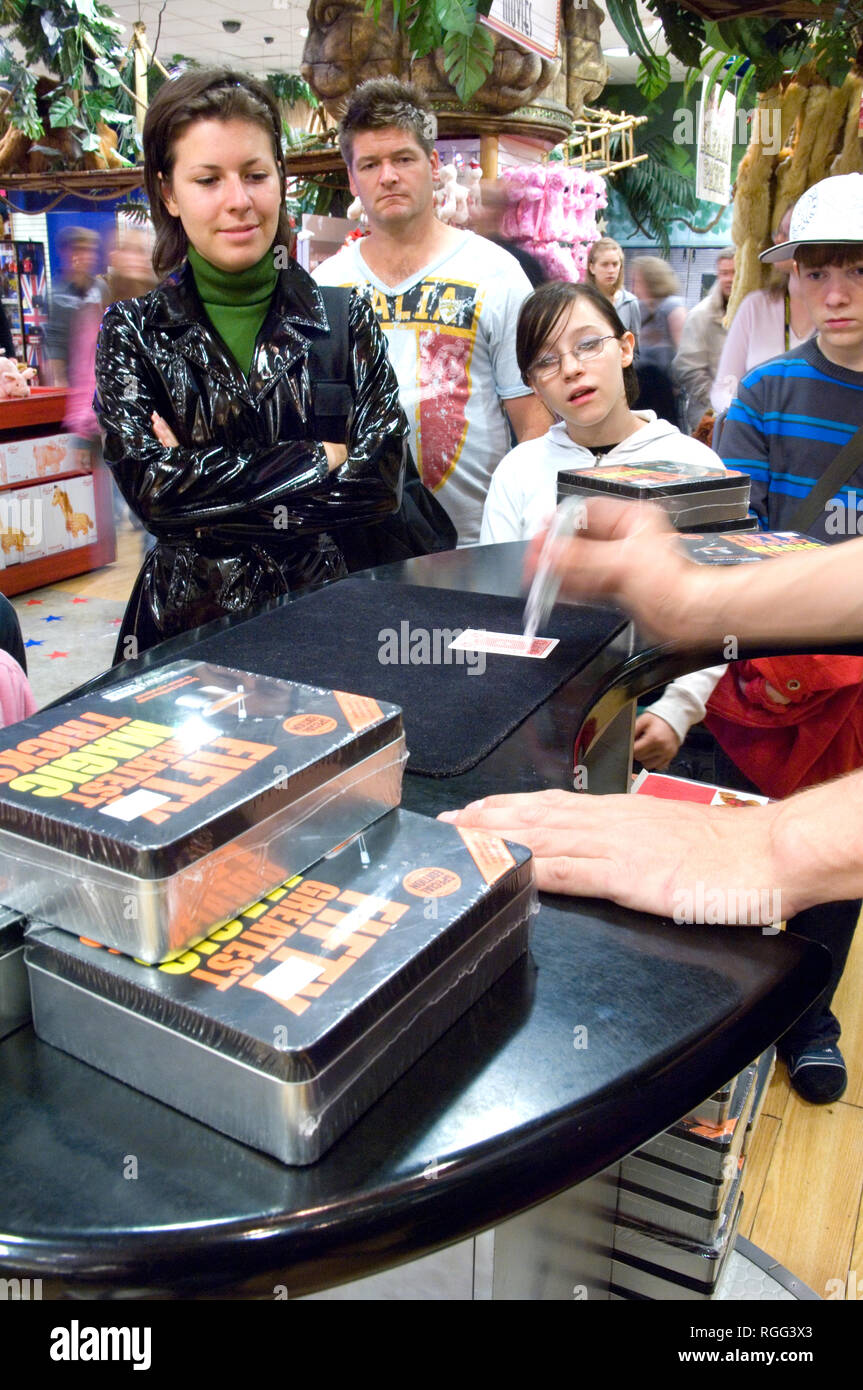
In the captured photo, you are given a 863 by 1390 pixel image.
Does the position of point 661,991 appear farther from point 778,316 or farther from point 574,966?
point 778,316

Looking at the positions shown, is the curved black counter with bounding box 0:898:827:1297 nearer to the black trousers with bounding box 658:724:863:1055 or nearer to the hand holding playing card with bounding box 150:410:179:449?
the black trousers with bounding box 658:724:863:1055

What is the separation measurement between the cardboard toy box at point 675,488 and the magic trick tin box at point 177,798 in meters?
0.93

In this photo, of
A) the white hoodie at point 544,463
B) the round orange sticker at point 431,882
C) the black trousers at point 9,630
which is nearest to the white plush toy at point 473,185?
the white hoodie at point 544,463

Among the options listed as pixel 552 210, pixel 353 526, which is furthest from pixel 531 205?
pixel 353 526

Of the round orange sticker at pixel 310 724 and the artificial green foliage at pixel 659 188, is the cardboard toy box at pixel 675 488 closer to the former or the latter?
the round orange sticker at pixel 310 724

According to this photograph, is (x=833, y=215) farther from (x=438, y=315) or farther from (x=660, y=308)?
(x=660, y=308)

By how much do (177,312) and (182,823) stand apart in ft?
4.91

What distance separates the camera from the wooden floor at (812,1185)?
1.66m

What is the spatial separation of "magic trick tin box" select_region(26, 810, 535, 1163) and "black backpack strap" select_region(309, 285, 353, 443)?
56.0 inches

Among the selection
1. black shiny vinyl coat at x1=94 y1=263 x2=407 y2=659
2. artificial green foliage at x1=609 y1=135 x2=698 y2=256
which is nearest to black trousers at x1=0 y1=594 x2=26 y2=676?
black shiny vinyl coat at x1=94 y1=263 x2=407 y2=659

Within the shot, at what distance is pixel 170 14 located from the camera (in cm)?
1012

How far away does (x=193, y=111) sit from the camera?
181cm

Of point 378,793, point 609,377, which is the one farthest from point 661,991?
point 609,377

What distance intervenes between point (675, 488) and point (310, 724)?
42.3 inches
